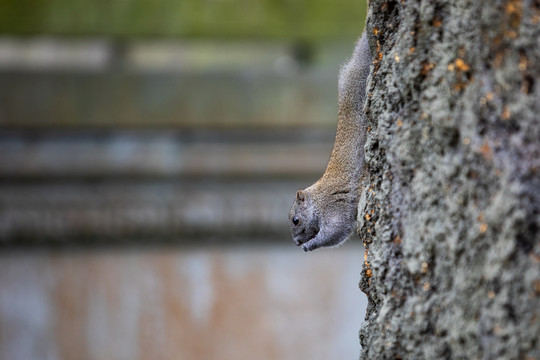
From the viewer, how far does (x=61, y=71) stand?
292cm

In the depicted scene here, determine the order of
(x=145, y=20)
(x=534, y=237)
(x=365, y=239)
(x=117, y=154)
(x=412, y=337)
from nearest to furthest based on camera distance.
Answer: (x=534, y=237) < (x=412, y=337) < (x=365, y=239) < (x=145, y=20) < (x=117, y=154)

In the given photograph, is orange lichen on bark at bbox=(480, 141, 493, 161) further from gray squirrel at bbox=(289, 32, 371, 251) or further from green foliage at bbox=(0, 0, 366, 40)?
green foliage at bbox=(0, 0, 366, 40)

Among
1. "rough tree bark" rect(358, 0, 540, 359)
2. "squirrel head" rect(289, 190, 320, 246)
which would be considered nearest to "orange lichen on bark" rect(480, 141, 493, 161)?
"rough tree bark" rect(358, 0, 540, 359)

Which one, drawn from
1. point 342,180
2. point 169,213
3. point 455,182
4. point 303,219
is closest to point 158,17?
point 169,213

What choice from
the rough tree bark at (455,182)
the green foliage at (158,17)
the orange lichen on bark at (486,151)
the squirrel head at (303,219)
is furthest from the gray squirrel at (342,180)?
the green foliage at (158,17)

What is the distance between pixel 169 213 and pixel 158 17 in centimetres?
71

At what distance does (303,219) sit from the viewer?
1794 mm

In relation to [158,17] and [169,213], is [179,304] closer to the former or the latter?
[169,213]

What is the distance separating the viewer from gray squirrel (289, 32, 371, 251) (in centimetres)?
141

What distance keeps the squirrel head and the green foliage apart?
1.15 m

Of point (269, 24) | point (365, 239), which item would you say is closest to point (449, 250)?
point (365, 239)

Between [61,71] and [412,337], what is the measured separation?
2.34 m

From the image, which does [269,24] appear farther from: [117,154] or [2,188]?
[2,188]

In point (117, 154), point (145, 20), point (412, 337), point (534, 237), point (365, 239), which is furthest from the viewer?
point (117, 154)
